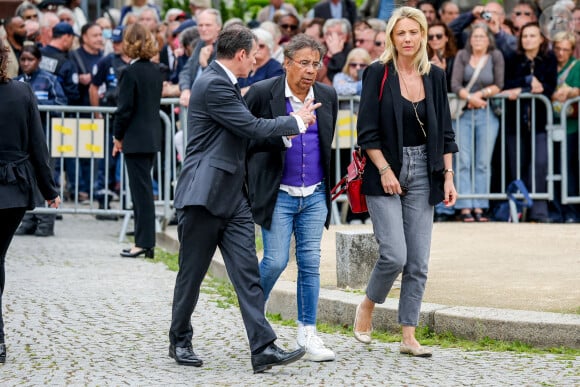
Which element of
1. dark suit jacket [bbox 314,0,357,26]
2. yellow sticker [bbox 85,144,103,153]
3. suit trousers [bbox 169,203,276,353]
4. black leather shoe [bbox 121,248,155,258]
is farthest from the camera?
dark suit jacket [bbox 314,0,357,26]

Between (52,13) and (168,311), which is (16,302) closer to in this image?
(168,311)

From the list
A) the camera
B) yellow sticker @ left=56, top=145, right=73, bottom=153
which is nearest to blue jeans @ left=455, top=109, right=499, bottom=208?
the camera

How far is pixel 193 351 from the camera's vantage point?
291 inches

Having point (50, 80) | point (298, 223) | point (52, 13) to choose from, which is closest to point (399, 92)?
point (298, 223)

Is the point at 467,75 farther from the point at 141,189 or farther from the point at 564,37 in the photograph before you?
the point at 141,189

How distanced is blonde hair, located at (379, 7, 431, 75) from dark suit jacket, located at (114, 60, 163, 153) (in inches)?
177

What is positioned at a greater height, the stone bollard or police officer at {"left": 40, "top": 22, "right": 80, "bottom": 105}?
police officer at {"left": 40, "top": 22, "right": 80, "bottom": 105}

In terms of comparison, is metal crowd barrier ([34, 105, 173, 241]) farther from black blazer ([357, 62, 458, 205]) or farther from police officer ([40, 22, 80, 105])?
black blazer ([357, 62, 458, 205])

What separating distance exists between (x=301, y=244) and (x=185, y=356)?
37.0 inches

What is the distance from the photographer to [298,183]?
24.2 ft

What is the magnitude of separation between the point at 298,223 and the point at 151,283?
10.3 ft

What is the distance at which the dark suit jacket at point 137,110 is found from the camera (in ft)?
38.0

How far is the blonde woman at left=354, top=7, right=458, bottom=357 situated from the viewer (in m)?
7.36

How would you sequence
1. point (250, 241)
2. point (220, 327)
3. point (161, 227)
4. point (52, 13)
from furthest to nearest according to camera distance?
point (52, 13), point (161, 227), point (220, 327), point (250, 241)
